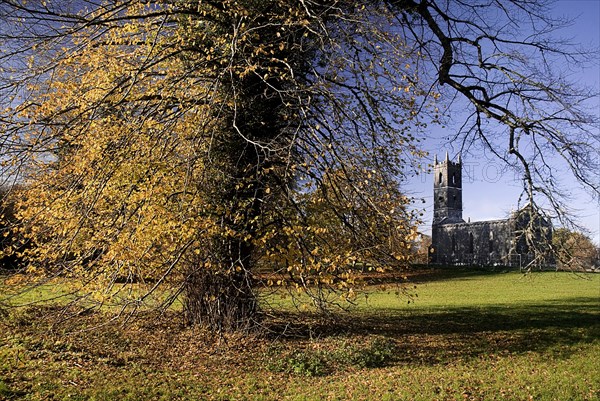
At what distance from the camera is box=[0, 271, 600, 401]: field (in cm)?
671

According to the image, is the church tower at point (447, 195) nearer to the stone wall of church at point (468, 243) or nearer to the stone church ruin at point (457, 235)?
the stone church ruin at point (457, 235)

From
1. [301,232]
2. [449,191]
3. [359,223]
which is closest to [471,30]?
[359,223]

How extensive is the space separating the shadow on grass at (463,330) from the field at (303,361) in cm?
4

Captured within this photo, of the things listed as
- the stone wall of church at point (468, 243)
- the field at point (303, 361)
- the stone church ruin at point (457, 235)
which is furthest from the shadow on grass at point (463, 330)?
the stone wall of church at point (468, 243)

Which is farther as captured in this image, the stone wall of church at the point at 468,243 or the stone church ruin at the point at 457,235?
the stone wall of church at the point at 468,243

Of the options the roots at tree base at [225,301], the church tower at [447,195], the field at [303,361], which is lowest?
the field at [303,361]

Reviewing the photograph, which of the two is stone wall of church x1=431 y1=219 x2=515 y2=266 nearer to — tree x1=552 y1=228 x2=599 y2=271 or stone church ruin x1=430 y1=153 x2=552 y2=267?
stone church ruin x1=430 y1=153 x2=552 y2=267

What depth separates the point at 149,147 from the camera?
8.49 meters

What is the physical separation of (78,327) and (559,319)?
12.0 metres

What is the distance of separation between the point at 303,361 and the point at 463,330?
504 cm

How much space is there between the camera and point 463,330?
447 inches

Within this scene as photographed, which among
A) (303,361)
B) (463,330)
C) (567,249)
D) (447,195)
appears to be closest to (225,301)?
(303,361)

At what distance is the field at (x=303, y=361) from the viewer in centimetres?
671

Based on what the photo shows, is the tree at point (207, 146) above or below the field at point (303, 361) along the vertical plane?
above
